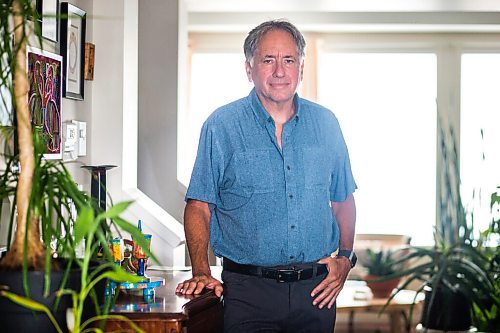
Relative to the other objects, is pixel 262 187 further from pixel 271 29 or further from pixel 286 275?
pixel 271 29

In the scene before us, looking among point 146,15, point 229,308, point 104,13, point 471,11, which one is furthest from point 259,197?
point 471,11

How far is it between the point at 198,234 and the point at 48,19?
3.26 feet

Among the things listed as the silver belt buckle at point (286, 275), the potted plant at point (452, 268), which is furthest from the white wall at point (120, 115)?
the potted plant at point (452, 268)

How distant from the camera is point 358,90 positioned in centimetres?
830

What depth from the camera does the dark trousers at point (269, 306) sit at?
→ 2.82 metres

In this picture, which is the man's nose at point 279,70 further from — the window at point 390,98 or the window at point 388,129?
the window at point 388,129

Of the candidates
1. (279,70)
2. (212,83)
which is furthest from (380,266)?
(212,83)

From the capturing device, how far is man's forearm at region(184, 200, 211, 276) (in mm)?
2842

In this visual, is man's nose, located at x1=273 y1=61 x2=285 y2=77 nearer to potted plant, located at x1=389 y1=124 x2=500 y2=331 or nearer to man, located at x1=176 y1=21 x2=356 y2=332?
man, located at x1=176 y1=21 x2=356 y2=332

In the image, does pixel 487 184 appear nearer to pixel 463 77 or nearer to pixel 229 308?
pixel 229 308

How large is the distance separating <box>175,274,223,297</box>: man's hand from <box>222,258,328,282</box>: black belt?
100 millimetres

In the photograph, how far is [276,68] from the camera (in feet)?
9.53

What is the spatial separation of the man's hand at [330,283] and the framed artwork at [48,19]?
50.2 inches

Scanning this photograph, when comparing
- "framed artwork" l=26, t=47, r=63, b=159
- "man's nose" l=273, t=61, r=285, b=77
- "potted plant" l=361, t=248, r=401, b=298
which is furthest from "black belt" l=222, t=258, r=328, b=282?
"potted plant" l=361, t=248, r=401, b=298
